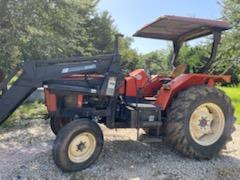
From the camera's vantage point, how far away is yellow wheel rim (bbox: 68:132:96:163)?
14.1 feet

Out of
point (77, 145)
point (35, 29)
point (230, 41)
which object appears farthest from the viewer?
point (230, 41)

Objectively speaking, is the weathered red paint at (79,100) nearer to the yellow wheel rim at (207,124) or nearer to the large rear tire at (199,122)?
the large rear tire at (199,122)

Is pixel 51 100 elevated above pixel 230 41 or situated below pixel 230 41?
below

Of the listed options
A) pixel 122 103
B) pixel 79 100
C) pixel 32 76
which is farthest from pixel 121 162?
pixel 32 76

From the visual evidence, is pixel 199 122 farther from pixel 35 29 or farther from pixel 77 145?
pixel 35 29

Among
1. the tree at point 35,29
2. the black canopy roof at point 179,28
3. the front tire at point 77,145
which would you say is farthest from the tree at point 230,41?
the front tire at point 77,145

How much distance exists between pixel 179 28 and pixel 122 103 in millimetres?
1647

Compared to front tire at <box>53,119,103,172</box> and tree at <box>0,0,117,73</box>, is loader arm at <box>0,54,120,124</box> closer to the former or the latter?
front tire at <box>53,119,103,172</box>

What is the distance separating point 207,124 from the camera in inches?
206

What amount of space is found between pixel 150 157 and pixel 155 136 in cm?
39

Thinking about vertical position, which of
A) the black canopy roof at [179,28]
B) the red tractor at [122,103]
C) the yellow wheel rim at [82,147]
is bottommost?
the yellow wheel rim at [82,147]

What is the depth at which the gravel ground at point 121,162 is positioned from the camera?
4258 mm

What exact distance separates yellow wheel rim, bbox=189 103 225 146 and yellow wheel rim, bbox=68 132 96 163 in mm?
1603

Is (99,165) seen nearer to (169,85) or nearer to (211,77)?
(169,85)
